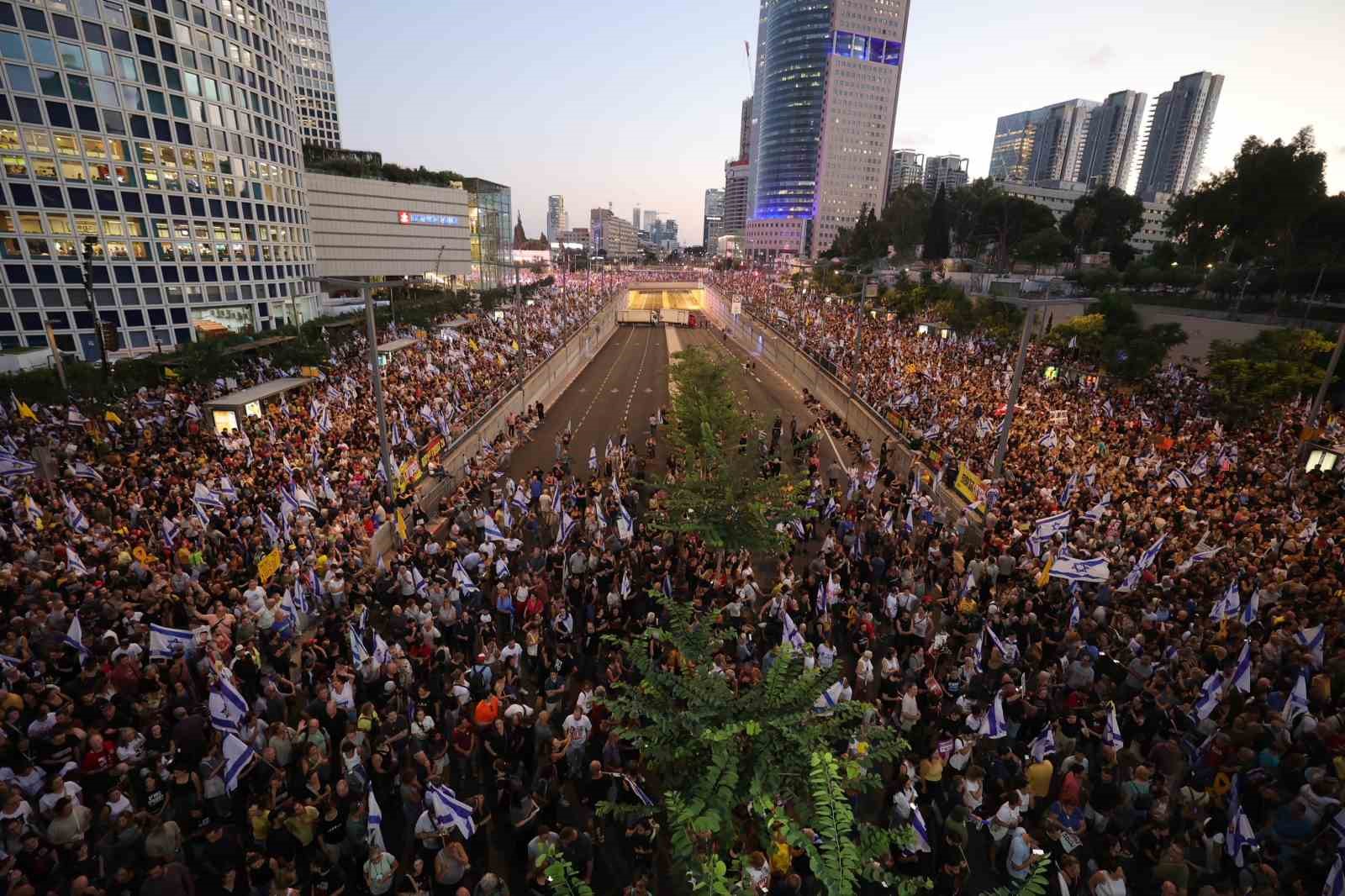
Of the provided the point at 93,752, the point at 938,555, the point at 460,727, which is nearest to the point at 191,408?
the point at 93,752

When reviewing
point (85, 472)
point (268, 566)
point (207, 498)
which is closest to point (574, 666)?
point (268, 566)

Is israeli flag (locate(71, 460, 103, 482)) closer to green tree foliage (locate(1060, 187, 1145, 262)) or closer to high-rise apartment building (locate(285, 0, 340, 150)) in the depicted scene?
green tree foliage (locate(1060, 187, 1145, 262))

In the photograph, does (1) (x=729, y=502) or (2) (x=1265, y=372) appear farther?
(2) (x=1265, y=372)

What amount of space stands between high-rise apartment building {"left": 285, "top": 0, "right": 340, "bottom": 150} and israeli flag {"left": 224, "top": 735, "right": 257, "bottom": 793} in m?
128

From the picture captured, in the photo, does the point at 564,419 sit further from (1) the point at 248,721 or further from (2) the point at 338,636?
(1) the point at 248,721

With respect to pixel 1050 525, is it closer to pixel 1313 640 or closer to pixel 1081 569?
pixel 1081 569

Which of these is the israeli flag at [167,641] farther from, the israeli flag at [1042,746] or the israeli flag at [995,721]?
the israeli flag at [1042,746]

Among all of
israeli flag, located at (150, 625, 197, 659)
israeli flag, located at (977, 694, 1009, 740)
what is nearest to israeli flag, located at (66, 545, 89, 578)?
israeli flag, located at (150, 625, 197, 659)

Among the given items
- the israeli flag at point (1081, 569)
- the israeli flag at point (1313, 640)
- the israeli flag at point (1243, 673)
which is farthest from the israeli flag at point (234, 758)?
the israeli flag at point (1313, 640)

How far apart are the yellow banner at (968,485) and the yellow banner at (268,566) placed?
61.1 feet

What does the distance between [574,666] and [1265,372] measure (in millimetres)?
29718

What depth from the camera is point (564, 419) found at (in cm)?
3606

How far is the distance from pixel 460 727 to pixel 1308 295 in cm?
5766

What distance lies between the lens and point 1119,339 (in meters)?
35.1
